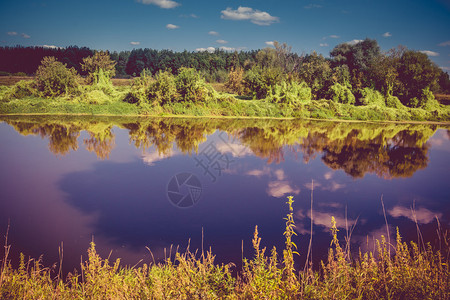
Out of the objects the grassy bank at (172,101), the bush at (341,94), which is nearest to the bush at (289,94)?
the grassy bank at (172,101)

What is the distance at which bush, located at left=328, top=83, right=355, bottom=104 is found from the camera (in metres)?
26.6

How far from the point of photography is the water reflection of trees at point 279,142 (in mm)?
10633

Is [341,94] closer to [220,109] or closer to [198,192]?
[220,109]

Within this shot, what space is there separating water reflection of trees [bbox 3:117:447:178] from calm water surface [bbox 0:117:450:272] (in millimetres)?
101

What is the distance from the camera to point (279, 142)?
13.7 meters

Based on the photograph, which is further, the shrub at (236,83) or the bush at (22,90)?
the shrub at (236,83)

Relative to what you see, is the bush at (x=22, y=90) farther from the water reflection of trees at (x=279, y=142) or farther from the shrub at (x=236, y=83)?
the shrub at (x=236, y=83)

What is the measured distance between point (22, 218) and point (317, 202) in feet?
21.3

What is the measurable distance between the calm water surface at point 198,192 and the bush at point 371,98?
45.3 feet

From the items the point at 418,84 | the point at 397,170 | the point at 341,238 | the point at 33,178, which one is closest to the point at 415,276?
the point at 341,238

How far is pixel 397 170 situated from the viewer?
32.4 feet

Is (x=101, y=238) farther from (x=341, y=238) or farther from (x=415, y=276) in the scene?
(x=415, y=276)

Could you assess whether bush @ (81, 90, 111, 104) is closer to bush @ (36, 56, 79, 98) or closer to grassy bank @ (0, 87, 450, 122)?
grassy bank @ (0, 87, 450, 122)

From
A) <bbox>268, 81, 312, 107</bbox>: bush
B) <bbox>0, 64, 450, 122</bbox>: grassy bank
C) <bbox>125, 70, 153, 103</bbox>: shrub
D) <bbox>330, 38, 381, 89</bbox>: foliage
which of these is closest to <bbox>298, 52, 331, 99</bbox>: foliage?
<bbox>0, 64, 450, 122</bbox>: grassy bank
